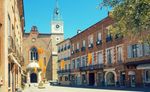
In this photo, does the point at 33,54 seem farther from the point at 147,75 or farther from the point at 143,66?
the point at 143,66

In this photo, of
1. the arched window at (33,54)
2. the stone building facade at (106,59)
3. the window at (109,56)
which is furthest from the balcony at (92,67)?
the arched window at (33,54)

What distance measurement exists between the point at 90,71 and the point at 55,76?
31.5 metres

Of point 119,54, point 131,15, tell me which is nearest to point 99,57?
point 119,54

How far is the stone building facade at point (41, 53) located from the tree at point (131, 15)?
74.5 meters

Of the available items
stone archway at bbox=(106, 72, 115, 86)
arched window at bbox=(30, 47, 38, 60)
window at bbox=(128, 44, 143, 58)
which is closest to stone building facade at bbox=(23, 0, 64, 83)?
arched window at bbox=(30, 47, 38, 60)

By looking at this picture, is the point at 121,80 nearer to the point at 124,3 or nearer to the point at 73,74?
the point at 73,74

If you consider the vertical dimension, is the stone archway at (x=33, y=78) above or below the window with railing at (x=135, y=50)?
below

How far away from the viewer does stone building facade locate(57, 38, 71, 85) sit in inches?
3349

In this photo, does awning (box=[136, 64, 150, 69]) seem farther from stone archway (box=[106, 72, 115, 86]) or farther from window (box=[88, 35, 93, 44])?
window (box=[88, 35, 93, 44])

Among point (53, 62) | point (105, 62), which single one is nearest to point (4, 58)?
point (105, 62)

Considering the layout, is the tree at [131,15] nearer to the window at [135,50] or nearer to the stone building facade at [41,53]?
the window at [135,50]

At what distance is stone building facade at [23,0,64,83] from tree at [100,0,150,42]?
244 ft

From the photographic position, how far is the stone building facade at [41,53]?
92.6 metres

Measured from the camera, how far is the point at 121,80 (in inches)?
2034
